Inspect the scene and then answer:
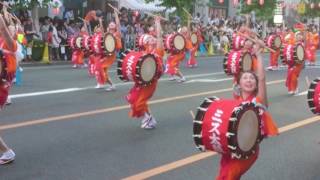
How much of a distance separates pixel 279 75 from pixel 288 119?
26.5 feet

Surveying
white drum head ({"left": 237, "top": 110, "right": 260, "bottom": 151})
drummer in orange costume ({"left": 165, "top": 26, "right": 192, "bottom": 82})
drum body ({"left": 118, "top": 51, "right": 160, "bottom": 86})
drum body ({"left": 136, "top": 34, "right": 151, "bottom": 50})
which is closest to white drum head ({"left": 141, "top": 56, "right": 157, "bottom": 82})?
drum body ({"left": 118, "top": 51, "right": 160, "bottom": 86})

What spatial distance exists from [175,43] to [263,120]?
443 inches

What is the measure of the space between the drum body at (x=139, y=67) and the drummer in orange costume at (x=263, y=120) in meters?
3.10

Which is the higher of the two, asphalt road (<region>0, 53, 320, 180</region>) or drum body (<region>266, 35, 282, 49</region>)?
drum body (<region>266, 35, 282, 49</region>)

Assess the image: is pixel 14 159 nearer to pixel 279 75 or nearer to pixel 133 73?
pixel 133 73

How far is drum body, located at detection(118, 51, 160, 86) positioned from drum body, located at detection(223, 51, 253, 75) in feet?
11.4

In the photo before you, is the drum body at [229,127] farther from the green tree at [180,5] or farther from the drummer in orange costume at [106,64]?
the green tree at [180,5]

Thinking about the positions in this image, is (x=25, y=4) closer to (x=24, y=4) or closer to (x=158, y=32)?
(x=24, y=4)

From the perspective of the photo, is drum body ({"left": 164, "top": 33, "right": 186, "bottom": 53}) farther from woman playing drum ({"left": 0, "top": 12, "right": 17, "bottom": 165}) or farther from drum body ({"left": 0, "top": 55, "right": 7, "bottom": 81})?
drum body ({"left": 0, "top": 55, "right": 7, "bottom": 81})

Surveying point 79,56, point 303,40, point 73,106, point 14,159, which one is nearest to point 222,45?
point 79,56

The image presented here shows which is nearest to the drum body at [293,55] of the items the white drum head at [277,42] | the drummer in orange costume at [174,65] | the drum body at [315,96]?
the drummer in orange costume at [174,65]

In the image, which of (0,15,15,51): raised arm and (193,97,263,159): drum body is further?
(0,15,15,51): raised arm

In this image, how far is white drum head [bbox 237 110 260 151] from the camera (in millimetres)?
4660

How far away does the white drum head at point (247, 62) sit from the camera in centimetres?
1174
